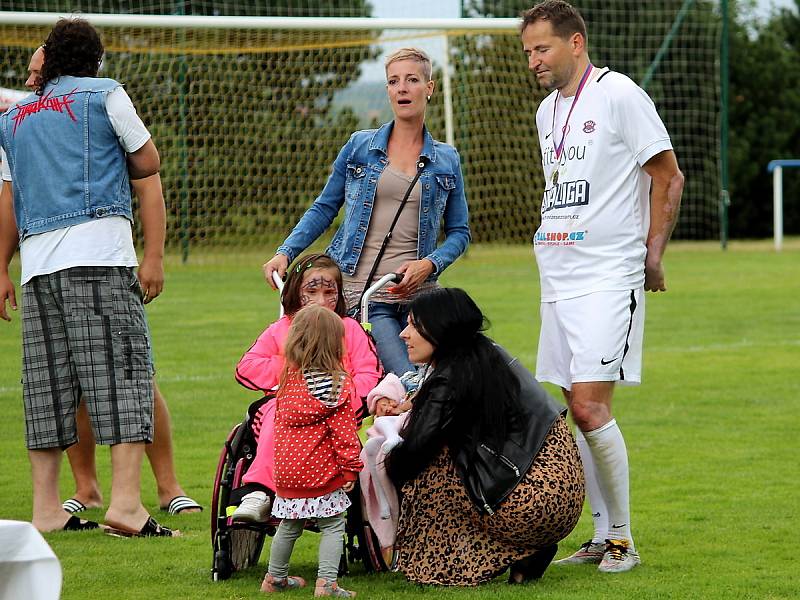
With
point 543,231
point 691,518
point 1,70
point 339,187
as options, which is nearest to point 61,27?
point 339,187

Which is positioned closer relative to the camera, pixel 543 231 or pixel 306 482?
pixel 306 482

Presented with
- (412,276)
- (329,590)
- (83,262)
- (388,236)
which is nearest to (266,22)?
(83,262)

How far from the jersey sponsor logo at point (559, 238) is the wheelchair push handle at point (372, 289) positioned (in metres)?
0.57

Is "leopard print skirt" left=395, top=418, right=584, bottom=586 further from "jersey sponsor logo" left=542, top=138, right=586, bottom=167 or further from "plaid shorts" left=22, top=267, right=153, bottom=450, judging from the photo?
"plaid shorts" left=22, top=267, right=153, bottom=450

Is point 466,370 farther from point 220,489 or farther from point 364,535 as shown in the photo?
point 220,489

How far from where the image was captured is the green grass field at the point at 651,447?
5.16 meters

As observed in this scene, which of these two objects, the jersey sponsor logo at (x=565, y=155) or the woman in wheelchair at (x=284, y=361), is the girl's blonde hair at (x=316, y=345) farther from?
the jersey sponsor logo at (x=565, y=155)

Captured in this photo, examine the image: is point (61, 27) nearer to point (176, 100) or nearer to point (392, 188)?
point (392, 188)

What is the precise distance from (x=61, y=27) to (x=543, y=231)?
85.5 inches

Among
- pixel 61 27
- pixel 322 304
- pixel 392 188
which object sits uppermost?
pixel 61 27

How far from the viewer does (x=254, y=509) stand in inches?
195

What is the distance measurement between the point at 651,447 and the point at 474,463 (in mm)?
3465

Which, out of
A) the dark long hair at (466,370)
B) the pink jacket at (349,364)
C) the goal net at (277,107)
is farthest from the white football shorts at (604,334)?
the goal net at (277,107)

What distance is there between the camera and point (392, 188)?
5.79 meters
